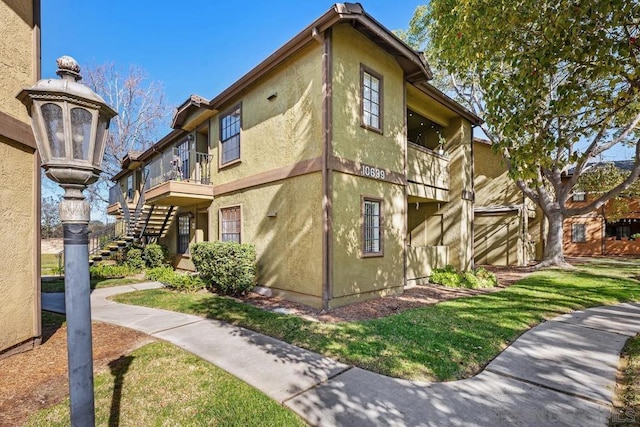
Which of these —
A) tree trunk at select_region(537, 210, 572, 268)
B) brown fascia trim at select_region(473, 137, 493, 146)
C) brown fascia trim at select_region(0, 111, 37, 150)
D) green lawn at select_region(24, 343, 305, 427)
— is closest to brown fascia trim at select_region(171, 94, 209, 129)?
brown fascia trim at select_region(0, 111, 37, 150)

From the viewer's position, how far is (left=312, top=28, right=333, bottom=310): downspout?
7.70 m

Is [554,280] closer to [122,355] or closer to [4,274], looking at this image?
[122,355]

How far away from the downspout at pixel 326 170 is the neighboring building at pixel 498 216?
1282cm

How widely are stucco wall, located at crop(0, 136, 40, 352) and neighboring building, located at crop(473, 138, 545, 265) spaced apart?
18.5 m

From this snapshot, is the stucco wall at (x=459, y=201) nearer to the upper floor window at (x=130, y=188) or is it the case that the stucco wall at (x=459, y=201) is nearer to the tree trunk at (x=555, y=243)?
the tree trunk at (x=555, y=243)

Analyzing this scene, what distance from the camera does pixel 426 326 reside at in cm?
649

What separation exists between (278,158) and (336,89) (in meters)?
2.57

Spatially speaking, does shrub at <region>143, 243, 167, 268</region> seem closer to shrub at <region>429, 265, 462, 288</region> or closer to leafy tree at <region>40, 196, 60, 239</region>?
shrub at <region>429, 265, 462, 288</region>

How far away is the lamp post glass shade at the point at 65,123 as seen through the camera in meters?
2.13

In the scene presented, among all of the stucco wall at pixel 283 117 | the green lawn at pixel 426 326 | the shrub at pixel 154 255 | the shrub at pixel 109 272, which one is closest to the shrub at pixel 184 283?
the green lawn at pixel 426 326

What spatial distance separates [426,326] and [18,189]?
7635 mm

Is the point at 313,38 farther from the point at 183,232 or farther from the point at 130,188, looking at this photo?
the point at 130,188

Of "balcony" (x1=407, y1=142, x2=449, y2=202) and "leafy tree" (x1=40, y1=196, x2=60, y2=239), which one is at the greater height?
"balcony" (x1=407, y1=142, x2=449, y2=202)

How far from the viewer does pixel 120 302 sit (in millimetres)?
8727
